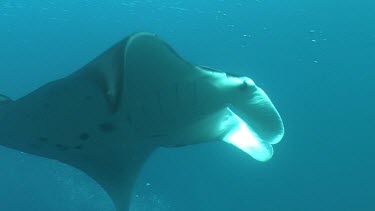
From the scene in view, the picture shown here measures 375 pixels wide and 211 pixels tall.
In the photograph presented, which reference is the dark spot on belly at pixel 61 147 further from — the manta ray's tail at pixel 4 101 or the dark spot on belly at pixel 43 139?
the manta ray's tail at pixel 4 101

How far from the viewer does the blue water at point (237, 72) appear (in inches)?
754

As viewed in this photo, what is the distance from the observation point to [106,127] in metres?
3.76

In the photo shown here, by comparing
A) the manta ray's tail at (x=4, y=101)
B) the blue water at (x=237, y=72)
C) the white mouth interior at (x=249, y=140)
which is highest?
the manta ray's tail at (x=4, y=101)

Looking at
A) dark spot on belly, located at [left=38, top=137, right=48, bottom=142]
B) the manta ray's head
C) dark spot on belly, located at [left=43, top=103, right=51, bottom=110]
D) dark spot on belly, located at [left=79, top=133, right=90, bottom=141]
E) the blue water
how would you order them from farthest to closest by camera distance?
the blue water, dark spot on belly, located at [left=38, top=137, right=48, bottom=142], dark spot on belly, located at [left=79, top=133, right=90, bottom=141], dark spot on belly, located at [left=43, top=103, right=51, bottom=110], the manta ray's head

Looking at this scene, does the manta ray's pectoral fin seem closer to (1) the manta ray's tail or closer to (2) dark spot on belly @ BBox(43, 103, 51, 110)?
(2) dark spot on belly @ BBox(43, 103, 51, 110)

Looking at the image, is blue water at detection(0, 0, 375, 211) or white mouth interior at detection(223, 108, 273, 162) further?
blue water at detection(0, 0, 375, 211)

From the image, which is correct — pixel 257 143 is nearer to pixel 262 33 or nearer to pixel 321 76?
pixel 262 33

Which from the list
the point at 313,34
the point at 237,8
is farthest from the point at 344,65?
the point at 237,8

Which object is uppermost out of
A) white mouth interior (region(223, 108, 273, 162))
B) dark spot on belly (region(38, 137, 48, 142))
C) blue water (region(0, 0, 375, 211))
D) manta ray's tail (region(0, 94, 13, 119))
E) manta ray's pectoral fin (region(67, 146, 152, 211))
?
manta ray's tail (region(0, 94, 13, 119))

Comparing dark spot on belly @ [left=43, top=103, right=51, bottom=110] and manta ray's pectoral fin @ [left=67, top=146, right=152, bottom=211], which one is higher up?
dark spot on belly @ [left=43, top=103, right=51, bottom=110]

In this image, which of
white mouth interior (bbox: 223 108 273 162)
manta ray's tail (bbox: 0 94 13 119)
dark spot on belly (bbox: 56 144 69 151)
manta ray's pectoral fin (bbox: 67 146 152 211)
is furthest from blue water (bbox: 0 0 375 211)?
manta ray's tail (bbox: 0 94 13 119)

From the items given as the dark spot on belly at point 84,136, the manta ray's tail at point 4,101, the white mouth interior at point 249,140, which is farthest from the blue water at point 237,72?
the manta ray's tail at point 4,101

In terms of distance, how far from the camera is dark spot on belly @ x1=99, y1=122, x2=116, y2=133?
12.2 feet

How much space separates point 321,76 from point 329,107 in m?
1.78
